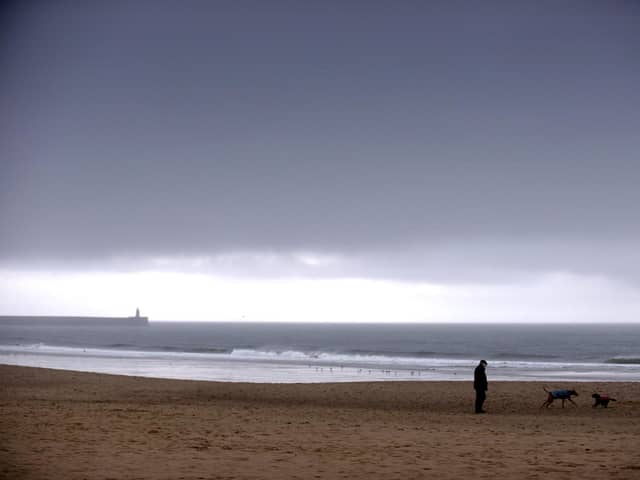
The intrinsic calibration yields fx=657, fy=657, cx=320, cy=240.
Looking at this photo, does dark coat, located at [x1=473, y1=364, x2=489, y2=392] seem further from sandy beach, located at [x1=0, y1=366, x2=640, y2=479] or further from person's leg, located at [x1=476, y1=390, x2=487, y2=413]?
sandy beach, located at [x1=0, y1=366, x2=640, y2=479]

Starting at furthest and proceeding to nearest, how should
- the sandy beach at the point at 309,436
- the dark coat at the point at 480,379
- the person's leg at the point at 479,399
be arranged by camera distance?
the person's leg at the point at 479,399 < the dark coat at the point at 480,379 < the sandy beach at the point at 309,436

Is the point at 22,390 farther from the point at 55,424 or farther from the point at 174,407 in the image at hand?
the point at 55,424

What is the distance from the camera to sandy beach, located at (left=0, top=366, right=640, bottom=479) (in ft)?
30.7

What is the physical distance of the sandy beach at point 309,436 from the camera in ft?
30.7

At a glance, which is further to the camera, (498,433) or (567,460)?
(498,433)

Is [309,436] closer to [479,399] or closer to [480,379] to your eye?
[480,379]

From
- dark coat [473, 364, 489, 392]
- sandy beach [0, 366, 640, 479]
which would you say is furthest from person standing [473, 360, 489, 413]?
sandy beach [0, 366, 640, 479]

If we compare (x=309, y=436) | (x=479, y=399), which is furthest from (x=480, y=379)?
(x=309, y=436)

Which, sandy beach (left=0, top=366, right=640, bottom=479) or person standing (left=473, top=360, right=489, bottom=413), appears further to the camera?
person standing (left=473, top=360, right=489, bottom=413)

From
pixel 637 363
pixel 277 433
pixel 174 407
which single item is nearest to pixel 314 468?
pixel 277 433

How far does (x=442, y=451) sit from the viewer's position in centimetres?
1102

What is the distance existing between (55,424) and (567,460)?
992 cm

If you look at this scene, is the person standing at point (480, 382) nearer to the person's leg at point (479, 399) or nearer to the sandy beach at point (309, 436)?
the person's leg at point (479, 399)

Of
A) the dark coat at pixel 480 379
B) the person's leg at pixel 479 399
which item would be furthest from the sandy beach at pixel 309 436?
the dark coat at pixel 480 379
